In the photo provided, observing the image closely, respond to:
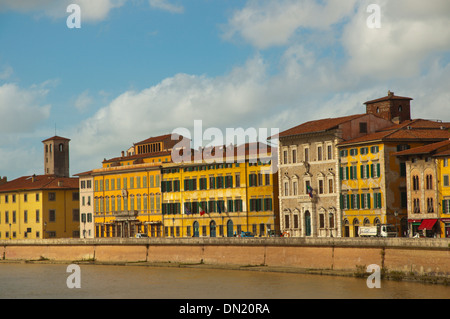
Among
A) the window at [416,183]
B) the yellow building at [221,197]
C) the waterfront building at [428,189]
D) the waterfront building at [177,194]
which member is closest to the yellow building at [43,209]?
the waterfront building at [177,194]

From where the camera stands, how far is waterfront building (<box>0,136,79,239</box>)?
120312mm

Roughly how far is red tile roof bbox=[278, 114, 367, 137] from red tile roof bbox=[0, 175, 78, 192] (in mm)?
39651

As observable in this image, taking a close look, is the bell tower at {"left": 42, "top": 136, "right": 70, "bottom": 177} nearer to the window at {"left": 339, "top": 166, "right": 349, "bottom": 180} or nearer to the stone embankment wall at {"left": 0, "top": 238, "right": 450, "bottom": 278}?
the stone embankment wall at {"left": 0, "top": 238, "right": 450, "bottom": 278}

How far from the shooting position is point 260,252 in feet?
259

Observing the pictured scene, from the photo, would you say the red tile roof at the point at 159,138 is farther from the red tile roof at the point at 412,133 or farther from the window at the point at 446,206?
the window at the point at 446,206

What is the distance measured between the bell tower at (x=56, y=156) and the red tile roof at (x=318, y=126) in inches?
2094

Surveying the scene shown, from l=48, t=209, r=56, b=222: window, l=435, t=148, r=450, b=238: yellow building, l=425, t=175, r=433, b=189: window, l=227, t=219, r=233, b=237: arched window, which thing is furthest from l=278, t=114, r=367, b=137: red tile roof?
l=48, t=209, r=56, b=222: window

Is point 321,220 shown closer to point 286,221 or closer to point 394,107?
point 286,221

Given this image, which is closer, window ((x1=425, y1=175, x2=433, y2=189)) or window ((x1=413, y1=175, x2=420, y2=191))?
window ((x1=425, y1=175, x2=433, y2=189))

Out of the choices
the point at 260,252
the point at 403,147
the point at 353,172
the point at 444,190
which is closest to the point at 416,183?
the point at 444,190

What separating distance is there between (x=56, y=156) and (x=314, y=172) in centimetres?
5803

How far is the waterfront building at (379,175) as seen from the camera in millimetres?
80000
